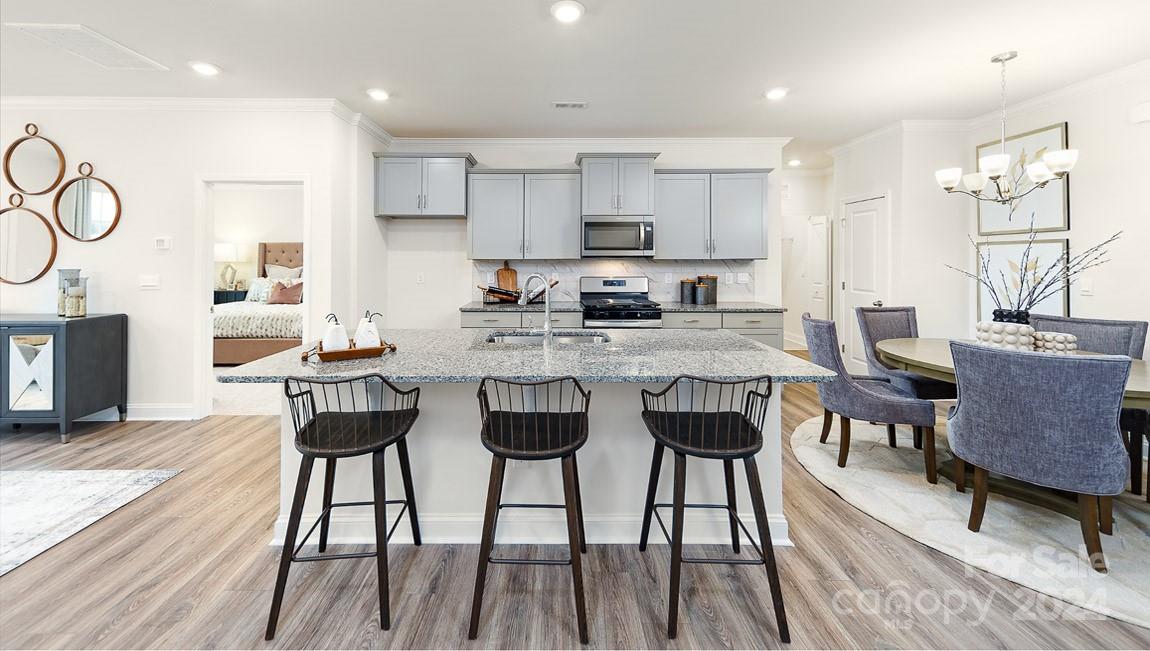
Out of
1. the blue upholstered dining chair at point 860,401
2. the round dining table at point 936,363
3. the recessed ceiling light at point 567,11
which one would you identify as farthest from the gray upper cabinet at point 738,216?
the recessed ceiling light at point 567,11

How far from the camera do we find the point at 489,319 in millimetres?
4473

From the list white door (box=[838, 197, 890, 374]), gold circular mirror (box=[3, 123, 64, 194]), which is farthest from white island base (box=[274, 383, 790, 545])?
gold circular mirror (box=[3, 123, 64, 194])

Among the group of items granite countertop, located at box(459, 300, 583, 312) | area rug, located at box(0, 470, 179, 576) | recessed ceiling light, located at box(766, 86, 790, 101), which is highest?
recessed ceiling light, located at box(766, 86, 790, 101)

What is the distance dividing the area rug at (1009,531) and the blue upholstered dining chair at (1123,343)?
0.22 metres

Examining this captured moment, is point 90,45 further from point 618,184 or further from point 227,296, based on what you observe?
point 227,296

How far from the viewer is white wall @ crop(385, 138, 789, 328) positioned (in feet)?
16.2

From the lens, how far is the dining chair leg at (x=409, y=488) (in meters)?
1.99

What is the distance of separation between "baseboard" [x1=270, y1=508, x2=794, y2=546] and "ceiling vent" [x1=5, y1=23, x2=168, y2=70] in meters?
2.98

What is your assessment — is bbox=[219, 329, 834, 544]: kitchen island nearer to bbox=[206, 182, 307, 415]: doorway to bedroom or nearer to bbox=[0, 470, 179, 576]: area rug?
bbox=[0, 470, 179, 576]: area rug

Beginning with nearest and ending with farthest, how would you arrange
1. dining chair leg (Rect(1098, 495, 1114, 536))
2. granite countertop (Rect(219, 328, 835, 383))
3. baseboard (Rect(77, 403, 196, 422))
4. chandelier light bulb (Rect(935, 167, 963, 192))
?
1. granite countertop (Rect(219, 328, 835, 383))
2. dining chair leg (Rect(1098, 495, 1114, 536))
3. chandelier light bulb (Rect(935, 167, 963, 192))
4. baseboard (Rect(77, 403, 196, 422))

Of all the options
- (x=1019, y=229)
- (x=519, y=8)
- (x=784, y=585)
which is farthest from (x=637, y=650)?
(x=1019, y=229)

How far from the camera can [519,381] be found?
1.66 metres

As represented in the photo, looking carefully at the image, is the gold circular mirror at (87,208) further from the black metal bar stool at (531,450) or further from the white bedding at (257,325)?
the black metal bar stool at (531,450)

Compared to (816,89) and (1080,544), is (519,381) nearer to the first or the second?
(1080,544)
